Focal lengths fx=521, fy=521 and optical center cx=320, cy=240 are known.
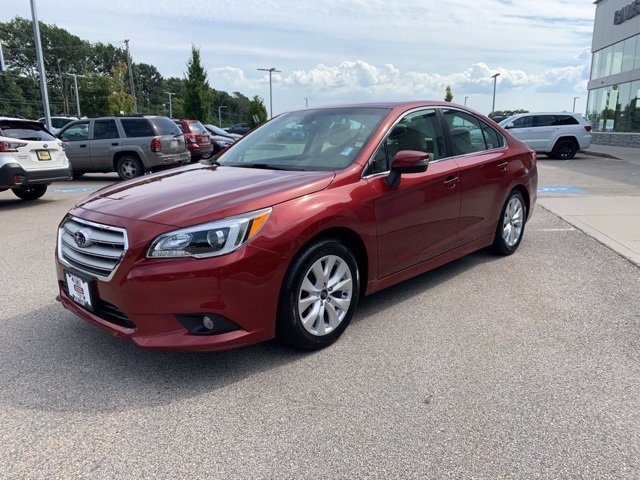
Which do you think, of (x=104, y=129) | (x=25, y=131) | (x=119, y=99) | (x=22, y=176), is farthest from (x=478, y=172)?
(x=119, y=99)

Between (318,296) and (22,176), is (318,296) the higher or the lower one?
the lower one

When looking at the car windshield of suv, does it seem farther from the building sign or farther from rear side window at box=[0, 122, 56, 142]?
the building sign

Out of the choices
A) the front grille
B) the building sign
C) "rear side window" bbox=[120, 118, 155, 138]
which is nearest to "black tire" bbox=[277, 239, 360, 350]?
the front grille

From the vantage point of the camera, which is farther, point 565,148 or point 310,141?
point 565,148

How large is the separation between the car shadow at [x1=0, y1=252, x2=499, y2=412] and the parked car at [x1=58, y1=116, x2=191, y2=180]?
9.59m

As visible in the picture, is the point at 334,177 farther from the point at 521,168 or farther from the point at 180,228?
the point at 521,168

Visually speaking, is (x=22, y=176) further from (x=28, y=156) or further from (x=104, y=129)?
(x=104, y=129)

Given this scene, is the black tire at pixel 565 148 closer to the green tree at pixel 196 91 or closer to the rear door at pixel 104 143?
the rear door at pixel 104 143

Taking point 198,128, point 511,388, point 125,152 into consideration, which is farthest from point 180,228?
point 198,128

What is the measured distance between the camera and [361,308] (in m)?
4.25

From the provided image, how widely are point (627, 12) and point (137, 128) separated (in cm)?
2298

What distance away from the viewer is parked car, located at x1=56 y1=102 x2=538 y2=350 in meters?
2.89

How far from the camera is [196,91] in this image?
133 feet

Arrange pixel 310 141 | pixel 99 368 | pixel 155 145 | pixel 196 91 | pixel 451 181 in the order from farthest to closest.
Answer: pixel 196 91 → pixel 155 145 → pixel 451 181 → pixel 310 141 → pixel 99 368
